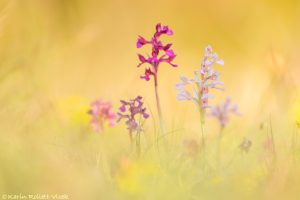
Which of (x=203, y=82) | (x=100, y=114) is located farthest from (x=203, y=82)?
(x=100, y=114)

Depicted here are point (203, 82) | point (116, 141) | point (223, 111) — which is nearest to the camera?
point (203, 82)

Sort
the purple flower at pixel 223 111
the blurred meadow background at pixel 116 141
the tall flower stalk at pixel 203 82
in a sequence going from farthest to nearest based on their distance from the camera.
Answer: the purple flower at pixel 223 111 → the tall flower stalk at pixel 203 82 → the blurred meadow background at pixel 116 141

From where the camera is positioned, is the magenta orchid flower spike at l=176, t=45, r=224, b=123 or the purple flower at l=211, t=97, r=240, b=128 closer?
the magenta orchid flower spike at l=176, t=45, r=224, b=123

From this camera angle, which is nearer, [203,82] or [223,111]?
[203,82]

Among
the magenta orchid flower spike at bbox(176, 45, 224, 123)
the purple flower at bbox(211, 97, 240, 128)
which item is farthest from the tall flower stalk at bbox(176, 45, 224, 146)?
the purple flower at bbox(211, 97, 240, 128)

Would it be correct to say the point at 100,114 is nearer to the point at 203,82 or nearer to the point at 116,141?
the point at 116,141

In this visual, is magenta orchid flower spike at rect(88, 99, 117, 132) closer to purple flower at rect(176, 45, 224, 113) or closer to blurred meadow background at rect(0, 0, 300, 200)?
blurred meadow background at rect(0, 0, 300, 200)

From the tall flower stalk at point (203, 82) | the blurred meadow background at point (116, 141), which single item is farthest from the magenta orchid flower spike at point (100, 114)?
the tall flower stalk at point (203, 82)

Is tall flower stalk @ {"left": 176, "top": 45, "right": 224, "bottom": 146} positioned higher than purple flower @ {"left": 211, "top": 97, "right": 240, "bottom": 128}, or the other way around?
tall flower stalk @ {"left": 176, "top": 45, "right": 224, "bottom": 146}

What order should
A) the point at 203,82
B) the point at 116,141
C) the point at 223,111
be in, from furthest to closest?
the point at 116,141, the point at 223,111, the point at 203,82

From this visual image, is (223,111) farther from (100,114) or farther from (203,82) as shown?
(100,114)

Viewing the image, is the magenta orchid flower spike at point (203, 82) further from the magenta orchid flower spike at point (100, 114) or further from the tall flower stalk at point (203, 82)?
the magenta orchid flower spike at point (100, 114)
